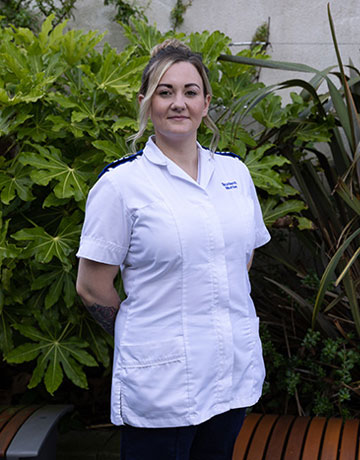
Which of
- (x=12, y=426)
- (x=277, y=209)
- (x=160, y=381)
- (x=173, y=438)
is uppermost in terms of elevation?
(x=277, y=209)

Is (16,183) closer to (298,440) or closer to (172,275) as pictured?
(172,275)

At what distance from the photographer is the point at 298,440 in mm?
2648

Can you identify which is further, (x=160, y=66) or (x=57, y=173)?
(x=57, y=173)

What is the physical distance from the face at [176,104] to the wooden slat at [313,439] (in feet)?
4.57

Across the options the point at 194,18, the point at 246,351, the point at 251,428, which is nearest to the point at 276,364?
the point at 251,428

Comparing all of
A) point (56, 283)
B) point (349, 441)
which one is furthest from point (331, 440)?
point (56, 283)

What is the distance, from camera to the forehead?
1.88m

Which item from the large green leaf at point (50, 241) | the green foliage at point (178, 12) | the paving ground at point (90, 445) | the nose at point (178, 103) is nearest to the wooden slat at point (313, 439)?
the paving ground at point (90, 445)

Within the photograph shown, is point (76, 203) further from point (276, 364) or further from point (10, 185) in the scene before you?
→ point (276, 364)

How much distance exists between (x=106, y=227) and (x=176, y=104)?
1.29ft

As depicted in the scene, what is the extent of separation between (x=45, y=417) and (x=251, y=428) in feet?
2.84

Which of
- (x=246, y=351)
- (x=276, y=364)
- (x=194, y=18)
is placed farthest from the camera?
(x=194, y=18)

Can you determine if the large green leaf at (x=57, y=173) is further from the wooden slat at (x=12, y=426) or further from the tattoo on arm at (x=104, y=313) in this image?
the wooden slat at (x=12, y=426)

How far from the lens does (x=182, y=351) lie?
1.81 metres
